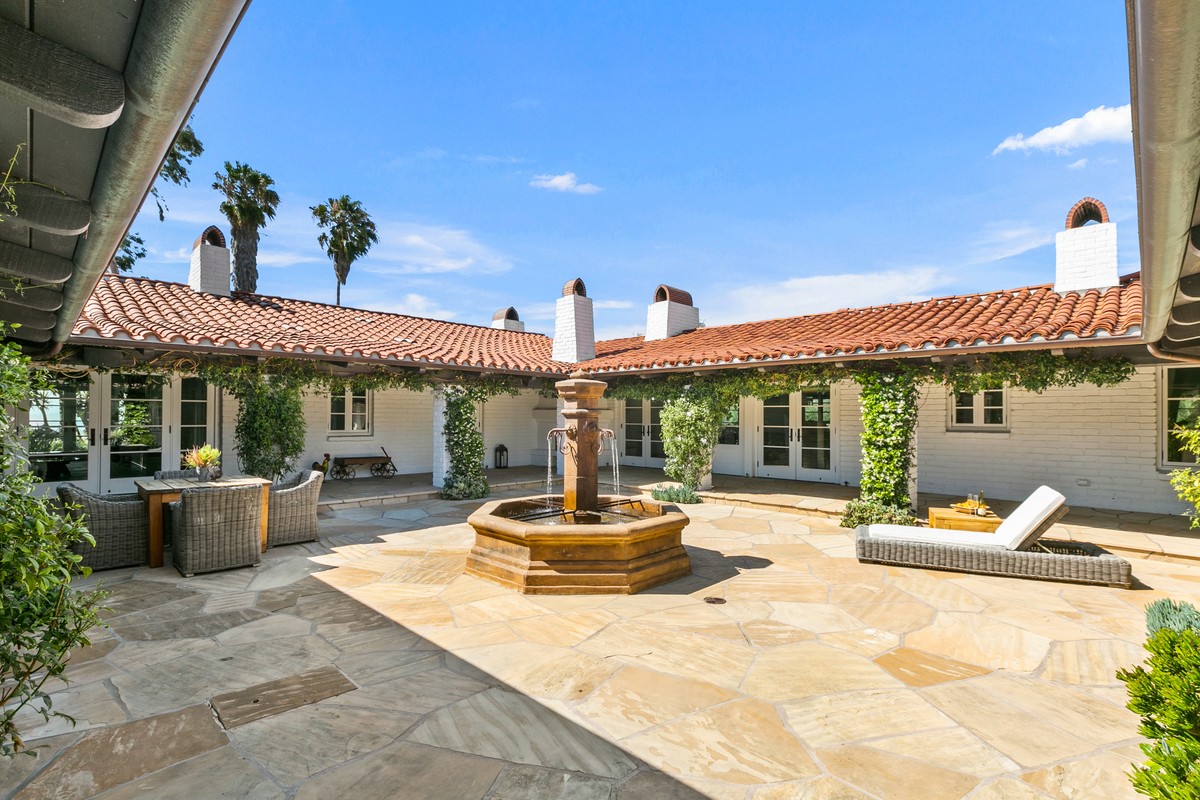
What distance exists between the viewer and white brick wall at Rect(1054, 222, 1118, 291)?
28.2 ft

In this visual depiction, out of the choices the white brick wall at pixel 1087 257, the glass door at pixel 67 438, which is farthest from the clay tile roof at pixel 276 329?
the white brick wall at pixel 1087 257

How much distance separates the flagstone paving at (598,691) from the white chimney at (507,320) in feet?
42.2

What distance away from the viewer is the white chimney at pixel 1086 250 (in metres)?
8.59

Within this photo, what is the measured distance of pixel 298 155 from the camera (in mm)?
10859

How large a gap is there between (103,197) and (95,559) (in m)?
5.19

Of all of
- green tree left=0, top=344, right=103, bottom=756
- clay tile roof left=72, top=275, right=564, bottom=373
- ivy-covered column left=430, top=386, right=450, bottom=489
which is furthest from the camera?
ivy-covered column left=430, top=386, right=450, bottom=489

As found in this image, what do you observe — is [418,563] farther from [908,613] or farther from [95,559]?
[908,613]

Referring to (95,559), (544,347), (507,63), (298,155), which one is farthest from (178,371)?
(544,347)

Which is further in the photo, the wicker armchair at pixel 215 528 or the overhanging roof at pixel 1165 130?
the wicker armchair at pixel 215 528

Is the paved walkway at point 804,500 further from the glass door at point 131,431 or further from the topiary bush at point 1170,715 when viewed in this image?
the topiary bush at point 1170,715

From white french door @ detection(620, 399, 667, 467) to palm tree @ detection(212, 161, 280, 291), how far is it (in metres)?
13.3

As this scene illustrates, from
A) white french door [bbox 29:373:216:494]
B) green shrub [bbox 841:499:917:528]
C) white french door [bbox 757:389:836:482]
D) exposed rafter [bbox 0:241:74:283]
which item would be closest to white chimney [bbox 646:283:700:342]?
white french door [bbox 757:389:836:482]

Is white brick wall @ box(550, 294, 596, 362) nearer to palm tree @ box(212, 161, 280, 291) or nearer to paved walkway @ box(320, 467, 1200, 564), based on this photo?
paved walkway @ box(320, 467, 1200, 564)

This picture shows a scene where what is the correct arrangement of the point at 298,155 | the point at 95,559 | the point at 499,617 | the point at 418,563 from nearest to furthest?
1. the point at 499,617
2. the point at 95,559
3. the point at 418,563
4. the point at 298,155
